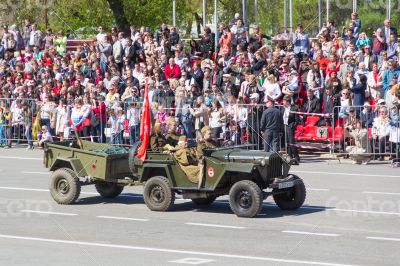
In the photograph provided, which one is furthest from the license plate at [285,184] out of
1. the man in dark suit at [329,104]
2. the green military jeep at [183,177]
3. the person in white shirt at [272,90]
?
the person in white shirt at [272,90]

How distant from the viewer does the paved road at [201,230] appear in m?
14.0

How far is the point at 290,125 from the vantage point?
26625mm

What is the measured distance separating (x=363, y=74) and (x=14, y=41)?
15950mm

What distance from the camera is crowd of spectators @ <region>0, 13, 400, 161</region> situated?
26906 mm

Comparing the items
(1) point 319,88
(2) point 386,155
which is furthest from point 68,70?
(2) point 386,155

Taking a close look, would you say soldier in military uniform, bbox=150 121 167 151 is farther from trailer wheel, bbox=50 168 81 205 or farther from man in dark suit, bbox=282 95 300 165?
man in dark suit, bbox=282 95 300 165

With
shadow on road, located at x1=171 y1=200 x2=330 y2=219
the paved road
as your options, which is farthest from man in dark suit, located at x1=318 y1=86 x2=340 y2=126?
shadow on road, located at x1=171 y1=200 x2=330 y2=219

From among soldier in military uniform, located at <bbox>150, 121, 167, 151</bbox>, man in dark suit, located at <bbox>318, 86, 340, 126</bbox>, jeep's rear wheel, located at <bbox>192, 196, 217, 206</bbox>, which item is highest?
man in dark suit, located at <bbox>318, 86, 340, 126</bbox>

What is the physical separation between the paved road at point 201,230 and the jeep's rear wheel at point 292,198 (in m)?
0.21

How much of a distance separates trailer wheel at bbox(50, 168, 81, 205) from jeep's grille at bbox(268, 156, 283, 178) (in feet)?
13.0

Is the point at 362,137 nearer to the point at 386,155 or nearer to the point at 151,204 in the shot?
the point at 386,155

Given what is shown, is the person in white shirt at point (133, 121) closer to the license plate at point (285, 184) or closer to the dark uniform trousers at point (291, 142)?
the dark uniform trousers at point (291, 142)

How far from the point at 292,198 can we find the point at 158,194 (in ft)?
7.92

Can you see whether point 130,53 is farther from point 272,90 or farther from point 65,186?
point 65,186
